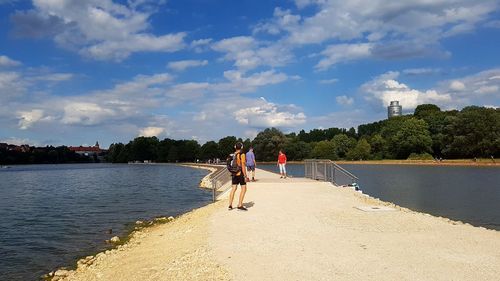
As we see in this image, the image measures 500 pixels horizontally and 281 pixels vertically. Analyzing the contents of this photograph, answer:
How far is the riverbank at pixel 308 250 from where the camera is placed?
827 cm

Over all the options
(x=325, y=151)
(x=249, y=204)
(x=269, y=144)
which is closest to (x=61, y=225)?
(x=249, y=204)

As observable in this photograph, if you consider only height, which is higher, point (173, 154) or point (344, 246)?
point (173, 154)

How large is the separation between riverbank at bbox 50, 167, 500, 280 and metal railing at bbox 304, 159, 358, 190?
1061cm

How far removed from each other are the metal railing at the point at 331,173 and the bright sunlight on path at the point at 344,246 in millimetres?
10706

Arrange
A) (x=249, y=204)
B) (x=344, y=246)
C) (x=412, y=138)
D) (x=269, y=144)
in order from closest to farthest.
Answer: (x=344, y=246), (x=249, y=204), (x=412, y=138), (x=269, y=144)

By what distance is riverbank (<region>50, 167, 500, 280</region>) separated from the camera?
325 inches

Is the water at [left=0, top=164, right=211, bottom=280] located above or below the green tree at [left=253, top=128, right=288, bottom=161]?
below

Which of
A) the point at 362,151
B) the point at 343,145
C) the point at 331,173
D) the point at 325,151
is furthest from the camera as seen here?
the point at 343,145

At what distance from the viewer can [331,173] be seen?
2758cm

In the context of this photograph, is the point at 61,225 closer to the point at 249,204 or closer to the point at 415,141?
the point at 249,204

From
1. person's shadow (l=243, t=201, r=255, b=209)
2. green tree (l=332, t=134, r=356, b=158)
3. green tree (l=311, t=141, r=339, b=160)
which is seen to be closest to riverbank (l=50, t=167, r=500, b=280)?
person's shadow (l=243, t=201, r=255, b=209)

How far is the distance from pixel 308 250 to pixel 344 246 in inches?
36.7

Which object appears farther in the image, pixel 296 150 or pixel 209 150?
pixel 209 150

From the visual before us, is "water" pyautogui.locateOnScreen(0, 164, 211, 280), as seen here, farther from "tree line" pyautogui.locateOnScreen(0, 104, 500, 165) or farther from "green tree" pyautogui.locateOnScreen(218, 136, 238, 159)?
"green tree" pyautogui.locateOnScreen(218, 136, 238, 159)
